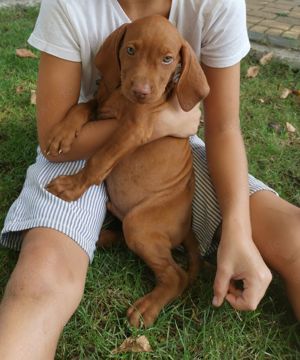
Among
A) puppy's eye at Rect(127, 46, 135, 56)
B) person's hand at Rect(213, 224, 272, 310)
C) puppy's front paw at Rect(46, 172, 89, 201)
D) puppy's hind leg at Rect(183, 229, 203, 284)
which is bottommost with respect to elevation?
puppy's hind leg at Rect(183, 229, 203, 284)

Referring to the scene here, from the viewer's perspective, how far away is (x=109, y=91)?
Answer: 1.94 meters

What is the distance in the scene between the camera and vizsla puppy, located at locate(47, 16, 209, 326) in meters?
1.74

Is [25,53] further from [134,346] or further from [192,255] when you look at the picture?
[134,346]

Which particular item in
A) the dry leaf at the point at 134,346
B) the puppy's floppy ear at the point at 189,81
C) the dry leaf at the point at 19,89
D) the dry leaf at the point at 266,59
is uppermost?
the puppy's floppy ear at the point at 189,81

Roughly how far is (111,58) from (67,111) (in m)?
0.29

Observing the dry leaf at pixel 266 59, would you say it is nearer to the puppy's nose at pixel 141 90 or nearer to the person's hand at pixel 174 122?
the person's hand at pixel 174 122

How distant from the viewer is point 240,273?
181cm

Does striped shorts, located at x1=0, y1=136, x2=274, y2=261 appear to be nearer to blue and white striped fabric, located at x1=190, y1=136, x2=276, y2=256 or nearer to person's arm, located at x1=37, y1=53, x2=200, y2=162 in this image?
blue and white striped fabric, located at x1=190, y1=136, x2=276, y2=256

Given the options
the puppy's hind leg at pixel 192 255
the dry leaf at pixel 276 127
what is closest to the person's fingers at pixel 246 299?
the puppy's hind leg at pixel 192 255

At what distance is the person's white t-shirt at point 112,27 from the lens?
1.86 m

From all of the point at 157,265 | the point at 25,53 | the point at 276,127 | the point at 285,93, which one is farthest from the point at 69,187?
the point at 285,93

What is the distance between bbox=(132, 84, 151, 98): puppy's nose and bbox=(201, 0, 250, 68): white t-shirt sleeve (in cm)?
43

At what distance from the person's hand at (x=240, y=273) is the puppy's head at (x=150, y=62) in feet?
1.72

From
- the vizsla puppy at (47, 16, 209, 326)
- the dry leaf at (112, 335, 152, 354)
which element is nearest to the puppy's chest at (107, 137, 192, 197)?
the vizsla puppy at (47, 16, 209, 326)
